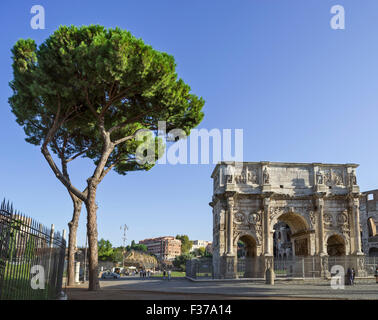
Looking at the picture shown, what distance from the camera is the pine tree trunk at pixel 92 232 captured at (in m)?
15.0

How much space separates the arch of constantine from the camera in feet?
92.0

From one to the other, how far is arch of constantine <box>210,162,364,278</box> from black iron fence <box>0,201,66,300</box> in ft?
65.1

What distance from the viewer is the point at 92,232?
15367 millimetres

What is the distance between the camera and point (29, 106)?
15703mm

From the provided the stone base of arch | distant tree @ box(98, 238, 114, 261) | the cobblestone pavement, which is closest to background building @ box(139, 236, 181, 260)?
distant tree @ box(98, 238, 114, 261)

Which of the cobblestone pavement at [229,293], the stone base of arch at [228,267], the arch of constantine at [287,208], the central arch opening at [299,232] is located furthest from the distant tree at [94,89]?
the central arch opening at [299,232]

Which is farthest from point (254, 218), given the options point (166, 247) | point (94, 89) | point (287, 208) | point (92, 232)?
point (166, 247)

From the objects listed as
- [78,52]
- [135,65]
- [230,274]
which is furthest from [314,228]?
[78,52]

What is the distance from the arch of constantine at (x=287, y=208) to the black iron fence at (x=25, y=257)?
19.8 meters

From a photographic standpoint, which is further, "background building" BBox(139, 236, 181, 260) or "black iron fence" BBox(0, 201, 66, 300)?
"background building" BBox(139, 236, 181, 260)

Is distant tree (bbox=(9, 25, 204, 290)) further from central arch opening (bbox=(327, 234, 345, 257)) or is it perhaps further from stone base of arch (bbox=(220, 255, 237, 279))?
central arch opening (bbox=(327, 234, 345, 257))

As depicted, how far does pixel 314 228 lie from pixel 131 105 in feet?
62.2

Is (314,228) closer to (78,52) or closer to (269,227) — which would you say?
(269,227)
